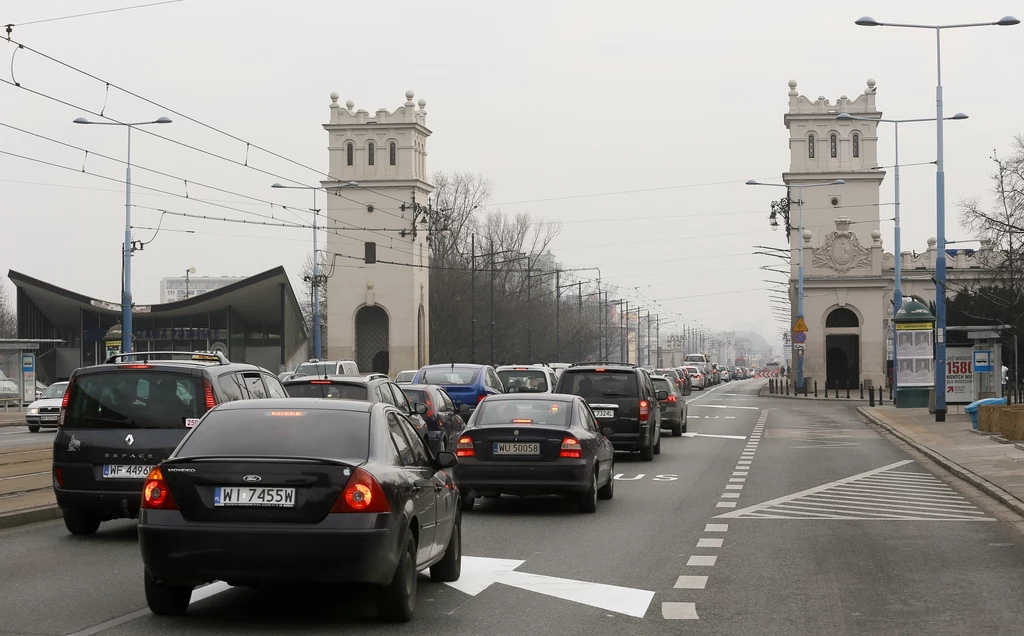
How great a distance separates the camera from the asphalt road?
8.55 metres

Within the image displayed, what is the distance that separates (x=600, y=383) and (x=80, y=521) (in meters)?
12.7

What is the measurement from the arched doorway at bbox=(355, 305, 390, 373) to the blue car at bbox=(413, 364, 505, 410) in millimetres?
62031

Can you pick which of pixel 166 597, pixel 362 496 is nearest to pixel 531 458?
pixel 166 597

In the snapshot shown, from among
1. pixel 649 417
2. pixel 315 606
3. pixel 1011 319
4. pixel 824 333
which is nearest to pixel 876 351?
pixel 824 333

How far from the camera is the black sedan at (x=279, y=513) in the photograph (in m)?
7.99

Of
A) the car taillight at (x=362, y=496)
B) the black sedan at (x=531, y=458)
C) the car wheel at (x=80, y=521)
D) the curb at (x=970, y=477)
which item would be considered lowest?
the curb at (x=970, y=477)

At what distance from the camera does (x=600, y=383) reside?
24531mm

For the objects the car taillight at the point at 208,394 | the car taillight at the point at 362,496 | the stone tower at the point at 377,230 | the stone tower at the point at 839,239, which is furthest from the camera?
the stone tower at the point at 377,230

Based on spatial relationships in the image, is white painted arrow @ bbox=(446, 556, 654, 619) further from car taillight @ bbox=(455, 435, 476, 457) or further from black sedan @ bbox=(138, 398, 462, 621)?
car taillight @ bbox=(455, 435, 476, 457)

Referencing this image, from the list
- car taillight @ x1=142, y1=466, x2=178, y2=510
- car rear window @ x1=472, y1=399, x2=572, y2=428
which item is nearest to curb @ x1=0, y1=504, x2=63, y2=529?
car rear window @ x1=472, y1=399, x2=572, y2=428

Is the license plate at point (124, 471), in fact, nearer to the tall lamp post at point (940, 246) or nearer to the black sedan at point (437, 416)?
the black sedan at point (437, 416)

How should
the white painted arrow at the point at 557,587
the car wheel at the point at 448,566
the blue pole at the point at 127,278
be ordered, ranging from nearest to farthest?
the white painted arrow at the point at 557,587 < the car wheel at the point at 448,566 < the blue pole at the point at 127,278

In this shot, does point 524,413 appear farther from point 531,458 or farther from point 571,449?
point 571,449

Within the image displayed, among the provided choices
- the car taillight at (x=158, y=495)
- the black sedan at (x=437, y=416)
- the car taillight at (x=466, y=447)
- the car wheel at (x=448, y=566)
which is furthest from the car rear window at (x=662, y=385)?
the car taillight at (x=158, y=495)
